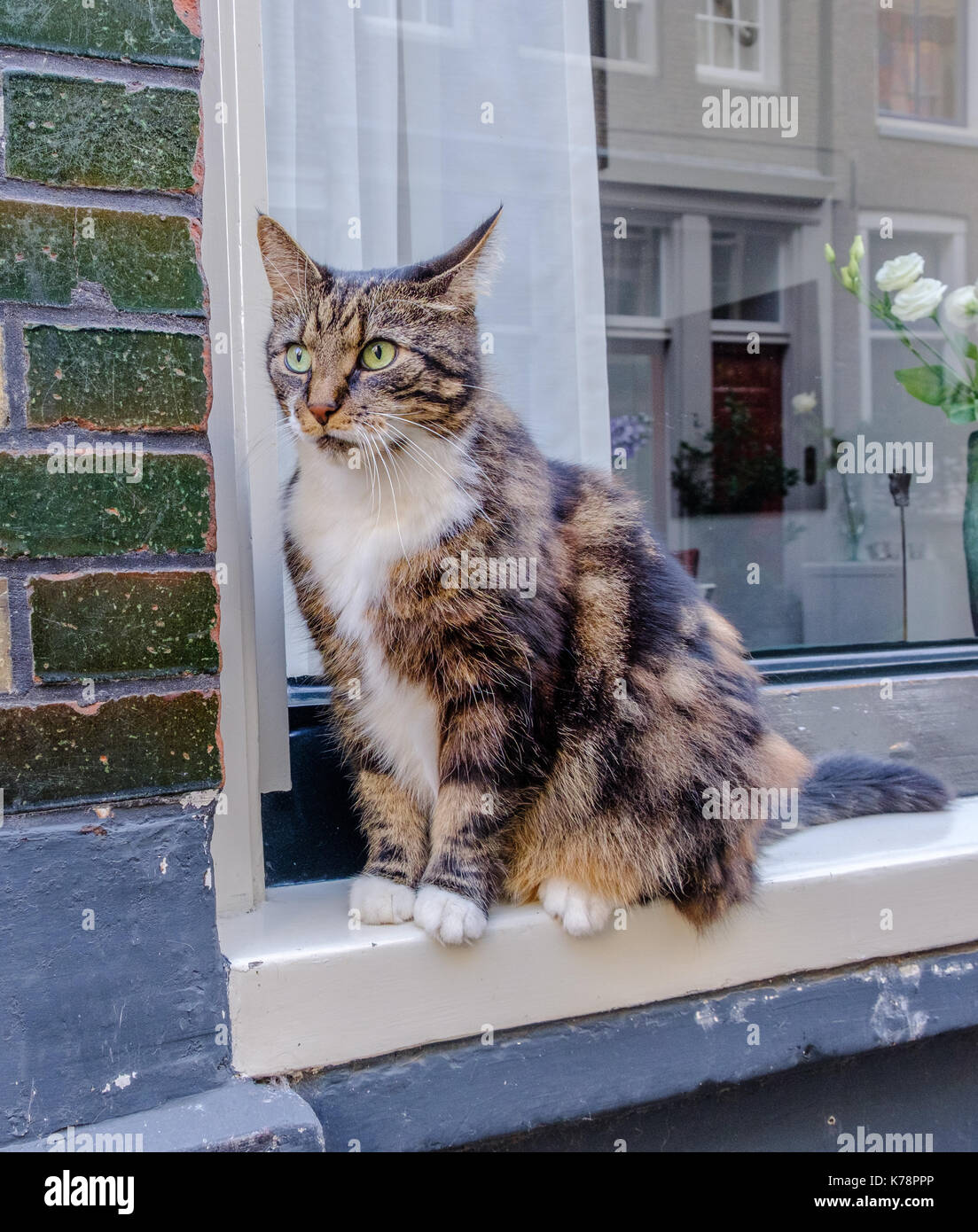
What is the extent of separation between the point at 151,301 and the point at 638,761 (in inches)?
35.2

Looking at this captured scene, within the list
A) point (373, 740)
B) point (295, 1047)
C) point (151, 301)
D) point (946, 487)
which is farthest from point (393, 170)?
point (946, 487)

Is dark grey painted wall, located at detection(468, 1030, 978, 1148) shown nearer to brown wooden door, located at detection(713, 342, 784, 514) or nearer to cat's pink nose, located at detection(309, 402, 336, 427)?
cat's pink nose, located at detection(309, 402, 336, 427)

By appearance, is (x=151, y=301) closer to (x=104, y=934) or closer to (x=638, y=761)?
(x=104, y=934)

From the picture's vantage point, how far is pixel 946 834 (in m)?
1.76

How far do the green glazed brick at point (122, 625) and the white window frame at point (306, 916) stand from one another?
0.41 feet

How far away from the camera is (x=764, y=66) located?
10.3 ft

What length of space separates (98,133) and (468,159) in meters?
1.01

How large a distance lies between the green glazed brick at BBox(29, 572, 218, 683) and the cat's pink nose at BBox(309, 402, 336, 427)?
1.10ft

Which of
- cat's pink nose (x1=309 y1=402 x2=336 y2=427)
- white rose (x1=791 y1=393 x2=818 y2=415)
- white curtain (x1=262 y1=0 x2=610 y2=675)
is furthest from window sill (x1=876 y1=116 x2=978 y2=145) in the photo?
cat's pink nose (x1=309 y1=402 x2=336 y2=427)

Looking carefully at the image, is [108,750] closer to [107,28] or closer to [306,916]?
[306,916]

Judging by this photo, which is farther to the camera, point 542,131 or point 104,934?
point 542,131

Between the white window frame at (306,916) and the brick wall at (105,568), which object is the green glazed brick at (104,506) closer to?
the brick wall at (105,568)

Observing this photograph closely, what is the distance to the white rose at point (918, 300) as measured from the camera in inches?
104

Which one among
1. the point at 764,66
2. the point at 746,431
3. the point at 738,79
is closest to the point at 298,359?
the point at 746,431
